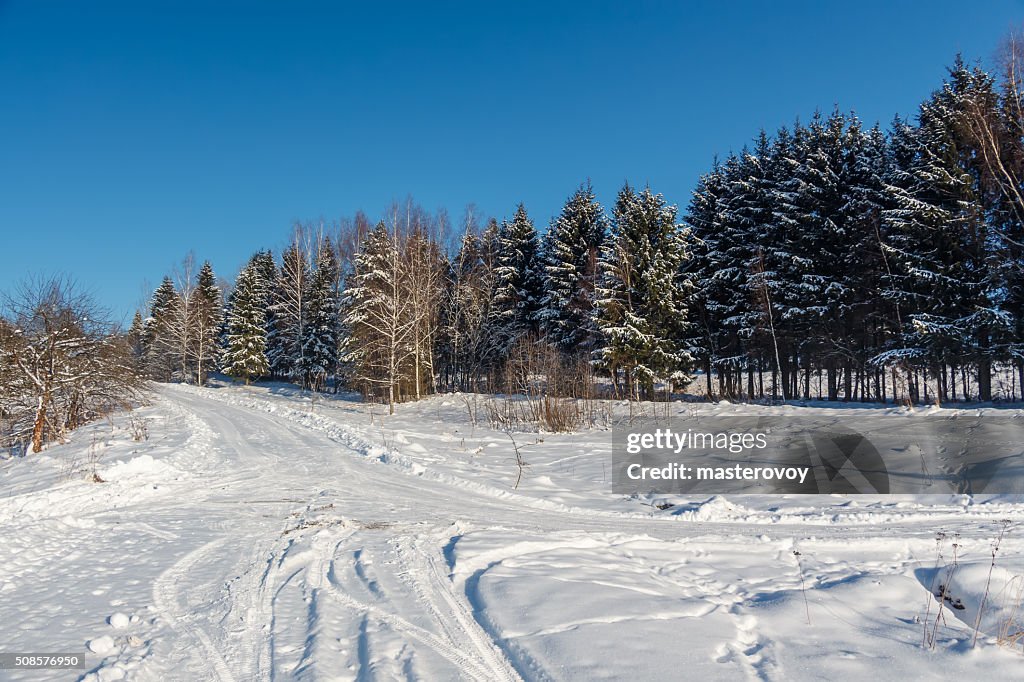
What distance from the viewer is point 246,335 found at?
1647 inches

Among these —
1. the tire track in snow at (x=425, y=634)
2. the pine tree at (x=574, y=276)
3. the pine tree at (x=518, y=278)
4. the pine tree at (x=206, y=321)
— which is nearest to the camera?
the tire track in snow at (x=425, y=634)

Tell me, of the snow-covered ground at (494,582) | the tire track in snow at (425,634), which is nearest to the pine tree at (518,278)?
the snow-covered ground at (494,582)

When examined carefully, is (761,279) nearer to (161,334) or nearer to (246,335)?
(246,335)

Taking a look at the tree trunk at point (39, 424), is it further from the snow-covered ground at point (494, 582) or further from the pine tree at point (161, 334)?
the pine tree at point (161, 334)

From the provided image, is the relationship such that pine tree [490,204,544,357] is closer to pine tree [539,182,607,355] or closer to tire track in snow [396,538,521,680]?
pine tree [539,182,607,355]

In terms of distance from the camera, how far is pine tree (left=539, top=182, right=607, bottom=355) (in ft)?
92.0

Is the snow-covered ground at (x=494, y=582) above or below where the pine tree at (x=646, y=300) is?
below

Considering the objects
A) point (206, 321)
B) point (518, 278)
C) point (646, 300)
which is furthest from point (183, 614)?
point (206, 321)

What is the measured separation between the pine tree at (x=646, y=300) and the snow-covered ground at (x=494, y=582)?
15.3 m

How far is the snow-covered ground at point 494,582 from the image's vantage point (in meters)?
3.36

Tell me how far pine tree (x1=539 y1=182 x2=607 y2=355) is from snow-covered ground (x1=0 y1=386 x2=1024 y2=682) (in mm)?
19263

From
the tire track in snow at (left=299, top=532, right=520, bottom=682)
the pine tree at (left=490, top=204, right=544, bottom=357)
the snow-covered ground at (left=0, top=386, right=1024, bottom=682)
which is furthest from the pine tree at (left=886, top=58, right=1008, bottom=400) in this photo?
the tire track in snow at (left=299, top=532, right=520, bottom=682)

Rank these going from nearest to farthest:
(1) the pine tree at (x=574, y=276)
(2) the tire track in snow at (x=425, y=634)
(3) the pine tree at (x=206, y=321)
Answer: (2) the tire track in snow at (x=425, y=634)
(1) the pine tree at (x=574, y=276)
(3) the pine tree at (x=206, y=321)

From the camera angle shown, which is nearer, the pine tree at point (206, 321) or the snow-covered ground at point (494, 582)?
the snow-covered ground at point (494, 582)
